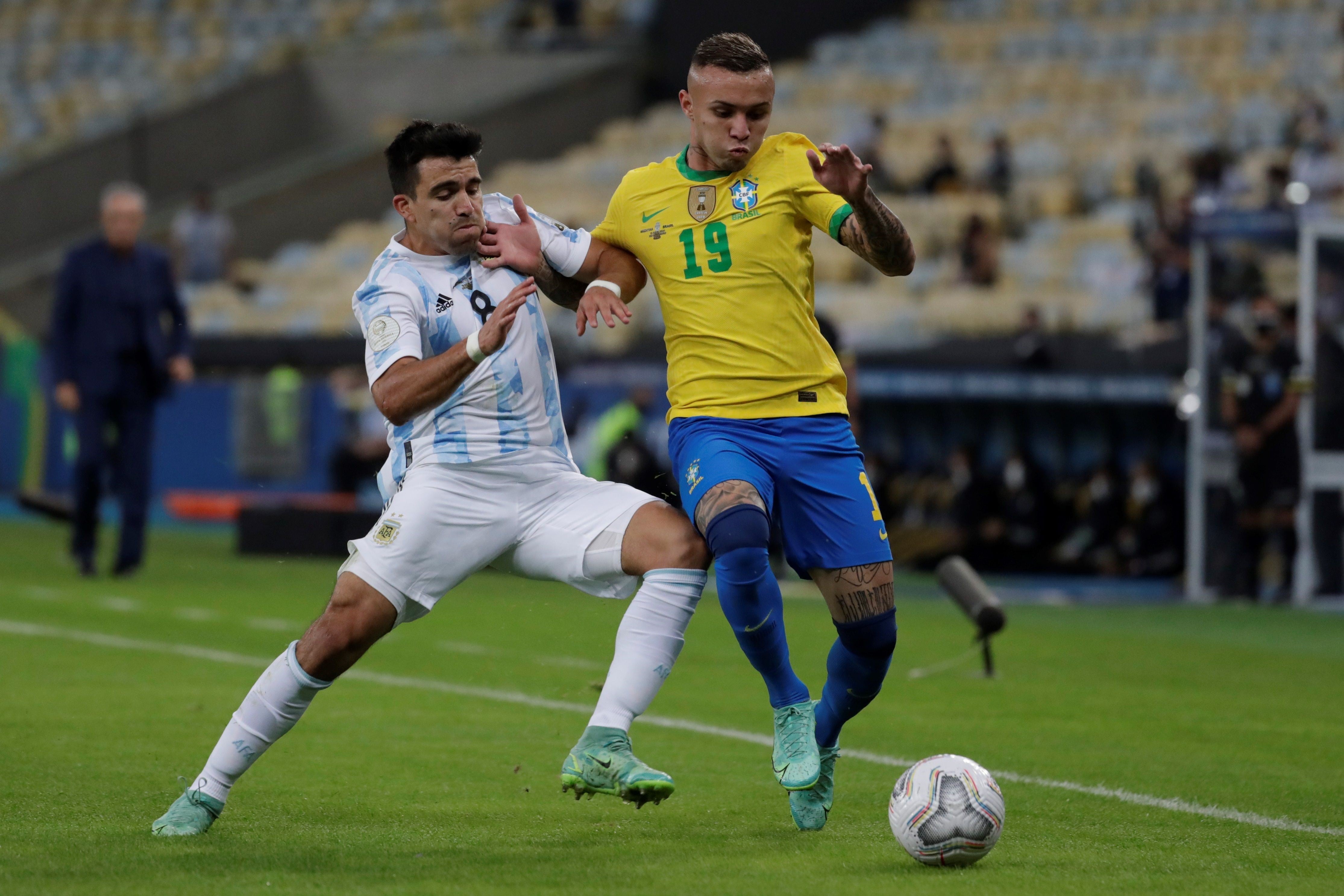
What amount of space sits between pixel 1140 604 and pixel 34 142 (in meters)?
21.3

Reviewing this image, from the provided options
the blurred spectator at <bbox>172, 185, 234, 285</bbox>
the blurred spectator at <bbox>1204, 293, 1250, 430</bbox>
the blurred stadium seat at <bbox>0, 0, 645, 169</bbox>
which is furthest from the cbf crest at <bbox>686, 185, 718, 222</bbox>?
the blurred stadium seat at <bbox>0, 0, 645, 169</bbox>

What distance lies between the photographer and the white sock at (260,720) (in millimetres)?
5410

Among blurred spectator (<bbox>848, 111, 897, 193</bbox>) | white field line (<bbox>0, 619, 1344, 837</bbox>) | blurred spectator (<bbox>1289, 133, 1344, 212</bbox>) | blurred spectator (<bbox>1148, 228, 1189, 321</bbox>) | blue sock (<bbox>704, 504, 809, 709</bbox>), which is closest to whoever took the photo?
blue sock (<bbox>704, 504, 809, 709</bbox>)

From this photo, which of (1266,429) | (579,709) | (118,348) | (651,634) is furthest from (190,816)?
(1266,429)

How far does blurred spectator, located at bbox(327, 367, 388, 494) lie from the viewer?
65.8 feet

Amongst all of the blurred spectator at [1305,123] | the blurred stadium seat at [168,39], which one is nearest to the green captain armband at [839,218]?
the blurred spectator at [1305,123]

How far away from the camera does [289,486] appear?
73.6 ft

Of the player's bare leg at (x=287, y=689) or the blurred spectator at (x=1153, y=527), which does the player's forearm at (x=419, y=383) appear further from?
the blurred spectator at (x=1153, y=527)

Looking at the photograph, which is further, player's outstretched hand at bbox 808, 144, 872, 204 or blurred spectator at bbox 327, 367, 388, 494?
blurred spectator at bbox 327, 367, 388, 494

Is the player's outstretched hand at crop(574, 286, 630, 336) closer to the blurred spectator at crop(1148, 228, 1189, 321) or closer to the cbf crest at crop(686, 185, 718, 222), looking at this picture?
the cbf crest at crop(686, 185, 718, 222)

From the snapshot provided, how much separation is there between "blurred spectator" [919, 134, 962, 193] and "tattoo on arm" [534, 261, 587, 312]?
15.9 metres

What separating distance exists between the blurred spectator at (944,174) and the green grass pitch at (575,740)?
975 cm

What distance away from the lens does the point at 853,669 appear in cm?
591

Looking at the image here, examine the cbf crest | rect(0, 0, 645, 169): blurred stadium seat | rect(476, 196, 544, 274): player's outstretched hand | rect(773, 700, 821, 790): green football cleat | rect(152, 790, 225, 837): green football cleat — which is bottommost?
rect(152, 790, 225, 837): green football cleat
